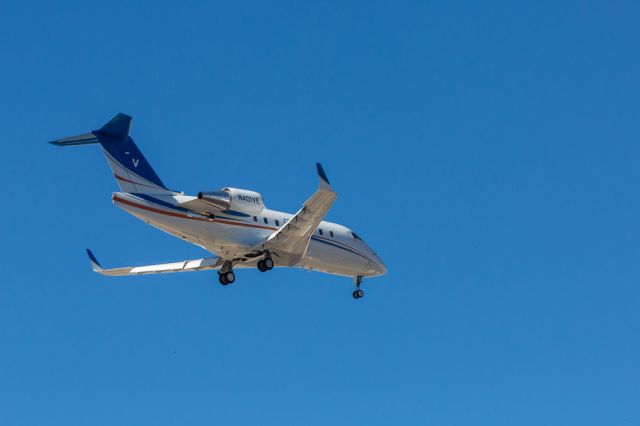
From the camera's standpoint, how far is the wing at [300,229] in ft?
147

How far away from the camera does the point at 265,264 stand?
160 ft

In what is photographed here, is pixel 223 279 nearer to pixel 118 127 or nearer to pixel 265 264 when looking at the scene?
pixel 265 264

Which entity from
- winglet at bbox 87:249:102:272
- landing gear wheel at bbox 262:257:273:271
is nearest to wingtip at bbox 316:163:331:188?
landing gear wheel at bbox 262:257:273:271

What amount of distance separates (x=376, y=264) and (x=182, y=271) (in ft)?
29.1

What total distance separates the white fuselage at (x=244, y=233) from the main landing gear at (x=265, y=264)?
0.45 m

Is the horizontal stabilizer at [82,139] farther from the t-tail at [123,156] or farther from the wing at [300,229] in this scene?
the wing at [300,229]

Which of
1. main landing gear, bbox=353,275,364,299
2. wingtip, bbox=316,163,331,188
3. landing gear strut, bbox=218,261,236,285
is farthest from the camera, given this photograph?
main landing gear, bbox=353,275,364,299

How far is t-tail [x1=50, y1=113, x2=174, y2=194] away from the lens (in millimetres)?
45781

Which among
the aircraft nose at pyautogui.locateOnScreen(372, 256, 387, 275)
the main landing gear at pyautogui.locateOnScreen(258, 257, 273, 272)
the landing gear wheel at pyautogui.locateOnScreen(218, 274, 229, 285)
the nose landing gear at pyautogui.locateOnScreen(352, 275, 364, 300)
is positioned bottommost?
the landing gear wheel at pyautogui.locateOnScreen(218, 274, 229, 285)

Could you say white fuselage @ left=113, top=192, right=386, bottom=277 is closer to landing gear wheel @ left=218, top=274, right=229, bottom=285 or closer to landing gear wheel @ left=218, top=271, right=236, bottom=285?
landing gear wheel @ left=218, top=271, right=236, bottom=285

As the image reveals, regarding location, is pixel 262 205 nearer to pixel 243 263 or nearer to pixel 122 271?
pixel 243 263

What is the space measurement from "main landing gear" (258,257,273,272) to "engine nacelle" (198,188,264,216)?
205 centimetres

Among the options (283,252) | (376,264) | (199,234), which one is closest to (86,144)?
(199,234)

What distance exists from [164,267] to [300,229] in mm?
7686
